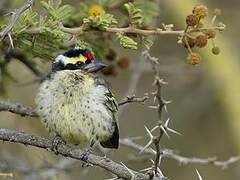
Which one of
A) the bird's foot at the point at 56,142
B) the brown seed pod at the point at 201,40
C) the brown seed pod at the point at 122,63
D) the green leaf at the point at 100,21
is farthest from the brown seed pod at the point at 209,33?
the brown seed pod at the point at 122,63

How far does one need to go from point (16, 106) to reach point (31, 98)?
2.60 m

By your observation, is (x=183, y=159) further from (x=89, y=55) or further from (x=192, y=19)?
(x=192, y=19)

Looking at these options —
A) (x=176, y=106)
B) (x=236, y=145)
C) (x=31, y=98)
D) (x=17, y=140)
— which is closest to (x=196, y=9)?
(x=17, y=140)

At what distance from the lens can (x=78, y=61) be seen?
15.6 ft

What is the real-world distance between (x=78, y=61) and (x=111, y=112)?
16.3 inches

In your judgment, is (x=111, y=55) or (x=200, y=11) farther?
(x=111, y=55)

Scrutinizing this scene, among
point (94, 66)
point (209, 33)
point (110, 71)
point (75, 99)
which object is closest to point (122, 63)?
point (110, 71)

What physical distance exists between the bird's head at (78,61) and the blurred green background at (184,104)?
48.3 inches

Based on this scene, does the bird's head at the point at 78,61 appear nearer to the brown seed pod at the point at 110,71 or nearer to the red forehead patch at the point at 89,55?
the red forehead patch at the point at 89,55

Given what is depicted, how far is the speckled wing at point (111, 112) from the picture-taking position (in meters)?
4.87

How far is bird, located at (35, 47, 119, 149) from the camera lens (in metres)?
4.71

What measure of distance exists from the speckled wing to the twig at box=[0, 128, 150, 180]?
1.60ft

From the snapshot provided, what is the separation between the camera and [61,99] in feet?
15.5

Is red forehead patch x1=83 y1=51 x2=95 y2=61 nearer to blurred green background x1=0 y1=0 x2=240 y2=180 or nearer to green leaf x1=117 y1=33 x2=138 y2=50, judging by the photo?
green leaf x1=117 y1=33 x2=138 y2=50
